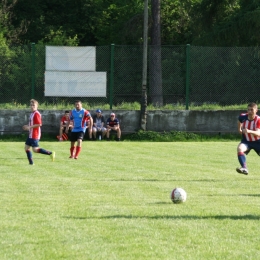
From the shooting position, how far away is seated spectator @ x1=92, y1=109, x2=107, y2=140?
94.7 feet

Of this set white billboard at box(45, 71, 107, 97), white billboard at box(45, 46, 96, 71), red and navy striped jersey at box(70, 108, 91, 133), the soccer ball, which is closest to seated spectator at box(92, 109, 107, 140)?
white billboard at box(45, 71, 107, 97)

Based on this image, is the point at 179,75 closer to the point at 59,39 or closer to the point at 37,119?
the point at 37,119

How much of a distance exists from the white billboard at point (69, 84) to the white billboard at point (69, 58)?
0.23m

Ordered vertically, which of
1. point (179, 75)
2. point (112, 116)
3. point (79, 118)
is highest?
point (179, 75)

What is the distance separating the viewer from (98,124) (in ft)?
95.0

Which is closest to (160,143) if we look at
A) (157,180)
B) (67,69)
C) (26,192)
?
(67,69)

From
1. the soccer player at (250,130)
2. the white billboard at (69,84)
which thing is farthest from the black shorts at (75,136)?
the white billboard at (69,84)

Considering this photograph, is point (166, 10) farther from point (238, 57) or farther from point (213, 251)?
point (213, 251)

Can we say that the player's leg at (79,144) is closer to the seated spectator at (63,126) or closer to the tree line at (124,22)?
the seated spectator at (63,126)

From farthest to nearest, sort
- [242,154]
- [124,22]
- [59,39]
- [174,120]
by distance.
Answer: [124,22]
[59,39]
[174,120]
[242,154]

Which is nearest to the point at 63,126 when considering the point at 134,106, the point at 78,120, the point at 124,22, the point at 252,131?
the point at 134,106

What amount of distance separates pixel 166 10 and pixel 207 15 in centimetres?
1128

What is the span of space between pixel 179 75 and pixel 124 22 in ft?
68.9

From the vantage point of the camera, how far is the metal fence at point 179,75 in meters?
29.8
